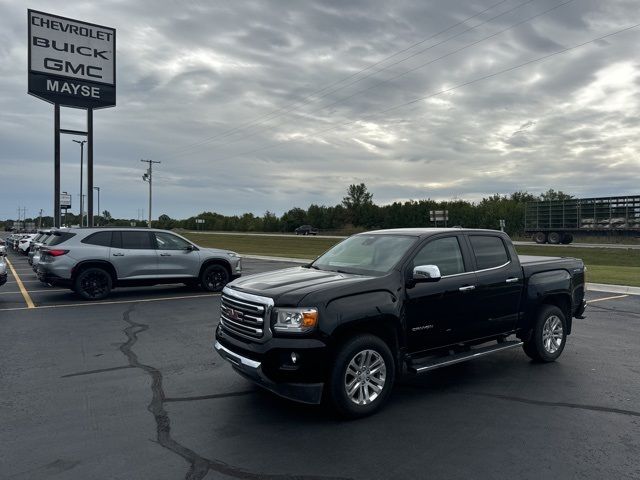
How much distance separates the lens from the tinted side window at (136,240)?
1268 centimetres

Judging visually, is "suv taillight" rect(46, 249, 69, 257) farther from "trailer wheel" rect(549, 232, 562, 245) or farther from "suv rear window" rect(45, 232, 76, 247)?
"trailer wheel" rect(549, 232, 562, 245)

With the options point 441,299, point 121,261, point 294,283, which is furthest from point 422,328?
point 121,261

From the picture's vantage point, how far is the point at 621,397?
17.3ft

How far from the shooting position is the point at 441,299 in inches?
212

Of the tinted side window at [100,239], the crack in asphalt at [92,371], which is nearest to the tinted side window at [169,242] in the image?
the tinted side window at [100,239]

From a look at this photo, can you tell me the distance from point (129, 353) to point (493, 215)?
229 feet

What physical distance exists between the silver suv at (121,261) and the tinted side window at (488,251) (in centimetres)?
910

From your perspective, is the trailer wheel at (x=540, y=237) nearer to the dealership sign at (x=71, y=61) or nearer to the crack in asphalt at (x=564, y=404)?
the dealership sign at (x=71, y=61)

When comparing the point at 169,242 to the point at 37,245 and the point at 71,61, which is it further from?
the point at 71,61

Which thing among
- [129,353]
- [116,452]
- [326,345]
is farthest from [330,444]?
[129,353]

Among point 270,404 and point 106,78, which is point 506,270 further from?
point 106,78

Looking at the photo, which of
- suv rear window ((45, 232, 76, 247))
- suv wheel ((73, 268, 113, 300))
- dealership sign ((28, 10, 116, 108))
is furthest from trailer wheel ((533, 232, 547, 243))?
suv rear window ((45, 232, 76, 247))

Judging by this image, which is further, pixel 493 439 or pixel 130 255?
pixel 130 255

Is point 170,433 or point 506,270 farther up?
point 506,270
